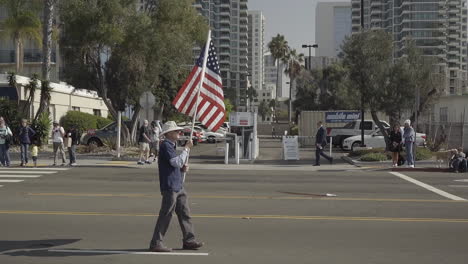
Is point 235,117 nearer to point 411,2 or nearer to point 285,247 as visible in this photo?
point 285,247

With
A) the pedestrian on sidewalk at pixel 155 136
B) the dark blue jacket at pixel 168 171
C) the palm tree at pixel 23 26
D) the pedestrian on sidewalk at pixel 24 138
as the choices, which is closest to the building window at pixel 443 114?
the pedestrian on sidewalk at pixel 155 136

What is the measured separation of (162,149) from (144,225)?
245cm

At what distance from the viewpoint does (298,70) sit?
269ft

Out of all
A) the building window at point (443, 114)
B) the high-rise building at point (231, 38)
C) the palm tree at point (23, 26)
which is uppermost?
the high-rise building at point (231, 38)

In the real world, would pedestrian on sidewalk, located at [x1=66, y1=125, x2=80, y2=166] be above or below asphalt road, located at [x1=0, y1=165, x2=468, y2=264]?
above

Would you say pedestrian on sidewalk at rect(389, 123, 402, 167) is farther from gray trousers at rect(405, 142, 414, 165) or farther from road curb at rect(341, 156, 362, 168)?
road curb at rect(341, 156, 362, 168)

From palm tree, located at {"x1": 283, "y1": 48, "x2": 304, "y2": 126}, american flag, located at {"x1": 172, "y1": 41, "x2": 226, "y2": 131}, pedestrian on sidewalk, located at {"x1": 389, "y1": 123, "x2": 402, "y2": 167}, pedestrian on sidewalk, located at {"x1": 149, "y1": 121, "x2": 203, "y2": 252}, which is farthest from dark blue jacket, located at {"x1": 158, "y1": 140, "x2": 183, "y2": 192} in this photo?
palm tree, located at {"x1": 283, "y1": 48, "x2": 304, "y2": 126}

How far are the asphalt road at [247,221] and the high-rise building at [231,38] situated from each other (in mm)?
125733

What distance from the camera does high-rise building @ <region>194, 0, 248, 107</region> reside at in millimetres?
152000

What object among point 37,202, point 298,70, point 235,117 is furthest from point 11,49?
point 37,202

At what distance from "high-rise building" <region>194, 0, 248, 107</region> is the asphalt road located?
125733mm

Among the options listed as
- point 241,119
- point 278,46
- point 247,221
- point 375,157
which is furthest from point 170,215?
point 278,46

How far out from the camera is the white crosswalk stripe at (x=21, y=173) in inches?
662

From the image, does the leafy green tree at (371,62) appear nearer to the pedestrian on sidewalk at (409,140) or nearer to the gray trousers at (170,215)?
the pedestrian on sidewalk at (409,140)
